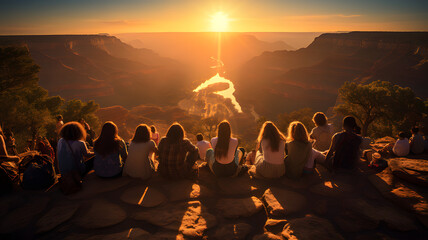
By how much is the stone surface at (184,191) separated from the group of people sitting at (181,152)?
21cm

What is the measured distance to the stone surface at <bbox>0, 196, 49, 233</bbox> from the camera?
355 centimetres

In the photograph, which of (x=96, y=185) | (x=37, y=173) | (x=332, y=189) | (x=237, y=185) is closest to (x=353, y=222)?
(x=332, y=189)

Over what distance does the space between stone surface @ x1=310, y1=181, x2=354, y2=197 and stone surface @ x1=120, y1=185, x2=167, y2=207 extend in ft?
11.4

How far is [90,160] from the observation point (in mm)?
5402

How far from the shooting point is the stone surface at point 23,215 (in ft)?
11.7

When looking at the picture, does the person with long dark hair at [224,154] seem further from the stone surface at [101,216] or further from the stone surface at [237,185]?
the stone surface at [101,216]

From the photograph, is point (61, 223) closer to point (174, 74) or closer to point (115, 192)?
point (115, 192)

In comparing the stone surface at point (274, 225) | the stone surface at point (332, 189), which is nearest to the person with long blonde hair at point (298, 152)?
the stone surface at point (332, 189)

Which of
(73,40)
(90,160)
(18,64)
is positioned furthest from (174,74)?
(90,160)

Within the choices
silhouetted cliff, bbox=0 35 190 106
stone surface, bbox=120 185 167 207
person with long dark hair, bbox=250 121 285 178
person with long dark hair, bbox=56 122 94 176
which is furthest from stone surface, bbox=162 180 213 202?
silhouetted cliff, bbox=0 35 190 106

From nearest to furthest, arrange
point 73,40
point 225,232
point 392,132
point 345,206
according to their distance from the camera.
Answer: point 225,232 < point 345,206 < point 392,132 < point 73,40

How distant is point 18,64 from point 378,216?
1189 inches

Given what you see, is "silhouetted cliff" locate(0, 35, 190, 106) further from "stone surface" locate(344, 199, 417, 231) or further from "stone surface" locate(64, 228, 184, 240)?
"stone surface" locate(344, 199, 417, 231)

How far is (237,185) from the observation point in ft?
16.5
